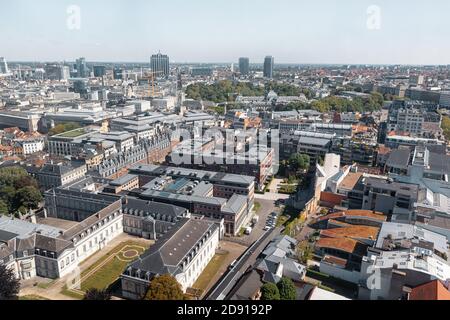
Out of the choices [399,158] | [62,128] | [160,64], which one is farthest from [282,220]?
[160,64]

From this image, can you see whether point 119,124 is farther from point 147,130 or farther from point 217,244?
point 217,244

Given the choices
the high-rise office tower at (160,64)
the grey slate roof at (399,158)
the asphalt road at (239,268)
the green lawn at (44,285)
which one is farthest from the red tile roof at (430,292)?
the high-rise office tower at (160,64)

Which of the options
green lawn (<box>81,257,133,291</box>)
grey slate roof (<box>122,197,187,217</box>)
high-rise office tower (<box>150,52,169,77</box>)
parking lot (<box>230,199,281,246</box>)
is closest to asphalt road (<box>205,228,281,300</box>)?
parking lot (<box>230,199,281,246</box>)

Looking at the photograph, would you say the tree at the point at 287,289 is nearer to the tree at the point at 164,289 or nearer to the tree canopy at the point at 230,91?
the tree at the point at 164,289

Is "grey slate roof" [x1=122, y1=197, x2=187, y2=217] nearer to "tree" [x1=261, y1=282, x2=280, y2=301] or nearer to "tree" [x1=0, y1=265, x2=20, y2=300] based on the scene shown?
"tree" [x1=0, y1=265, x2=20, y2=300]

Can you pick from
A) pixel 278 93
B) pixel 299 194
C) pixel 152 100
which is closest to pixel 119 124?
pixel 152 100

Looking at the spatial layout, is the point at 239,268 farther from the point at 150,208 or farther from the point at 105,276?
the point at 150,208
